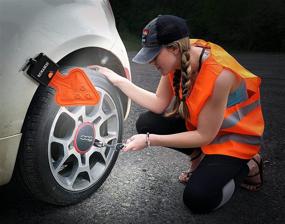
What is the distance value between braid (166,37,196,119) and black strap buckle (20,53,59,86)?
600 millimetres

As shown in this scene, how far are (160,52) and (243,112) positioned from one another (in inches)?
24.5

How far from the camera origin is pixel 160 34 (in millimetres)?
1920

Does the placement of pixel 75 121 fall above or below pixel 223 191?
above

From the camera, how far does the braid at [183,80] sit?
76.4 inches

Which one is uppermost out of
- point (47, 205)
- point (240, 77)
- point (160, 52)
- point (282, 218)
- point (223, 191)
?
point (160, 52)

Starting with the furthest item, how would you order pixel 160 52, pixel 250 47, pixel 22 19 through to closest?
pixel 250 47 → pixel 160 52 → pixel 22 19

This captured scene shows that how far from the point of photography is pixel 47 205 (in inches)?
82.6

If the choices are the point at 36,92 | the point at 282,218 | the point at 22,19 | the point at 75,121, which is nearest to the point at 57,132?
the point at 75,121

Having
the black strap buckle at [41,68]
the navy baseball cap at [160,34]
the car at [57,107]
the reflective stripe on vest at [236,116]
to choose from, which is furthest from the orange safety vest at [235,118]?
the black strap buckle at [41,68]

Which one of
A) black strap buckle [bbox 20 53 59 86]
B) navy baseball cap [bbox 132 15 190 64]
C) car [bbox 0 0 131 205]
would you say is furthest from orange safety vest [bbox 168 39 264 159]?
black strap buckle [bbox 20 53 59 86]

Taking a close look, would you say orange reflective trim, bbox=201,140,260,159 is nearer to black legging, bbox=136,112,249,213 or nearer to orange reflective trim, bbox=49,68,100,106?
black legging, bbox=136,112,249,213

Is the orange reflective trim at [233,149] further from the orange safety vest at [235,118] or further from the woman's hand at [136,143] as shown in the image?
the woman's hand at [136,143]

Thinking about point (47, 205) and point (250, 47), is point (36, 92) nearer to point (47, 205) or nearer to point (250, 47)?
point (47, 205)

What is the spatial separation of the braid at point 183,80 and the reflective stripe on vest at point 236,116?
22 centimetres
